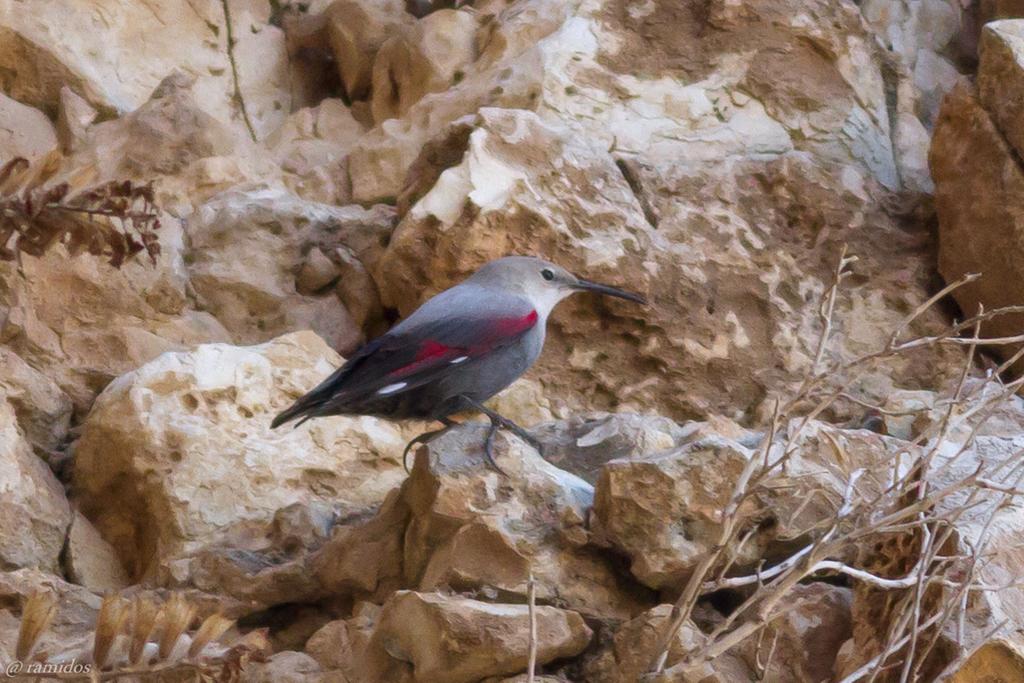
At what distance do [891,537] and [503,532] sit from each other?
0.90 meters

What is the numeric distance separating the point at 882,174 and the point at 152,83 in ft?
9.91

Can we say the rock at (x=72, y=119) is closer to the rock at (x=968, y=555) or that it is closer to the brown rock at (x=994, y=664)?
the rock at (x=968, y=555)

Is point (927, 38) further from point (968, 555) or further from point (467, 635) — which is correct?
Result: point (467, 635)

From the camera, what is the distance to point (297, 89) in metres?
6.70

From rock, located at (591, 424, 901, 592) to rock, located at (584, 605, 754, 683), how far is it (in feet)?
0.63

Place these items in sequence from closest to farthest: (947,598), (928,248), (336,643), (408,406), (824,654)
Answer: (947,598) → (824,654) → (336,643) → (408,406) → (928,248)

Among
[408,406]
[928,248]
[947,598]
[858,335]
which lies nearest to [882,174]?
[928,248]

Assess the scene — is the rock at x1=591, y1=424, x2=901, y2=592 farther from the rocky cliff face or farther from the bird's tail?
the bird's tail

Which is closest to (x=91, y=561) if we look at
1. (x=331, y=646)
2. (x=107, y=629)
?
(x=331, y=646)

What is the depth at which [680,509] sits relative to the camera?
360cm

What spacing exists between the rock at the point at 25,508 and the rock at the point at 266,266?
1.07 metres

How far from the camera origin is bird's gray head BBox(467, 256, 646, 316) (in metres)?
4.44

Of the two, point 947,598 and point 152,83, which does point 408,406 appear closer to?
point 947,598

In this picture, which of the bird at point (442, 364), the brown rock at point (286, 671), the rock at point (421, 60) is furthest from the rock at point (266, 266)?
the brown rock at point (286, 671)
